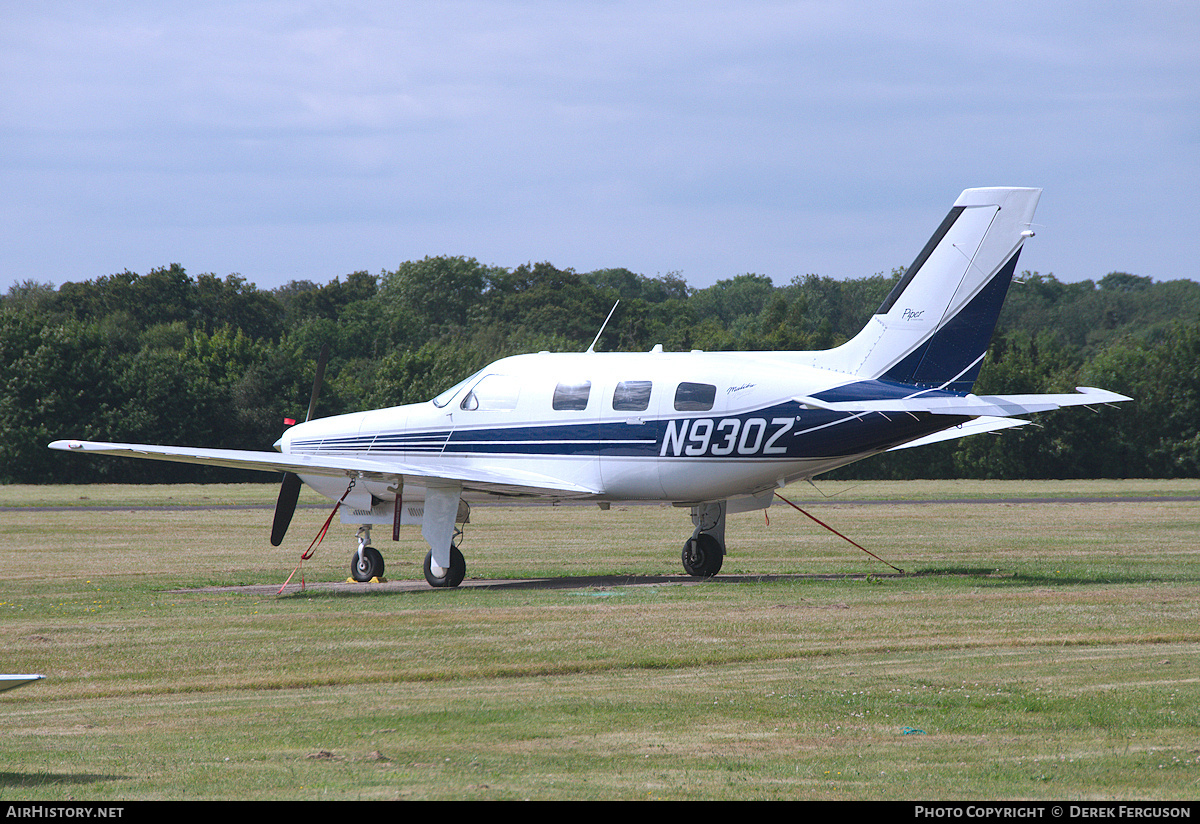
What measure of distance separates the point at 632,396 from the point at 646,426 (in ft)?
1.63

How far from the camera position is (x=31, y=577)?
2042 cm

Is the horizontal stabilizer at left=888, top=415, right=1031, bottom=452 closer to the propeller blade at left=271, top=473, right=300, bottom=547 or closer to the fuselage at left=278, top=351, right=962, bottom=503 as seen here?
the fuselage at left=278, top=351, right=962, bottom=503

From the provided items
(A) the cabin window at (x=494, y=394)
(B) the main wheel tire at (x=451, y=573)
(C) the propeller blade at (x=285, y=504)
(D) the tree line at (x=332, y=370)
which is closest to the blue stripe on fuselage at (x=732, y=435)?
(A) the cabin window at (x=494, y=394)

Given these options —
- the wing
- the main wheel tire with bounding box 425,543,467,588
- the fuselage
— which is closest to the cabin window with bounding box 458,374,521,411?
the fuselage

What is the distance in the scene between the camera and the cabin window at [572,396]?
18547 mm

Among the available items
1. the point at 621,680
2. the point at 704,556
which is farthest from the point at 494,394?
the point at 621,680

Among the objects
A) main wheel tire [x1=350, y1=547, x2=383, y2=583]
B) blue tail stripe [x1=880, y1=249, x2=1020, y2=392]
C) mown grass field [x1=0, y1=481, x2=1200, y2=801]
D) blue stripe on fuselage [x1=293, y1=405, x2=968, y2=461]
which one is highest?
blue tail stripe [x1=880, y1=249, x2=1020, y2=392]

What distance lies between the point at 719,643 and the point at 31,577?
1300 cm

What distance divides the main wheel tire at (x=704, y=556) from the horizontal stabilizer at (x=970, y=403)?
3092 millimetres

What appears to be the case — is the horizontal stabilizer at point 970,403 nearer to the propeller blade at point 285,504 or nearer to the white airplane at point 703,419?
the white airplane at point 703,419

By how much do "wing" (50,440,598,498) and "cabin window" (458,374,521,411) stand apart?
0.98m

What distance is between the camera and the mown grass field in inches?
297

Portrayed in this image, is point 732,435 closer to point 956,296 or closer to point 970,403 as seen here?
point 970,403

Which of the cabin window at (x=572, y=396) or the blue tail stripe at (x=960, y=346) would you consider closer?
the blue tail stripe at (x=960, y=346)
